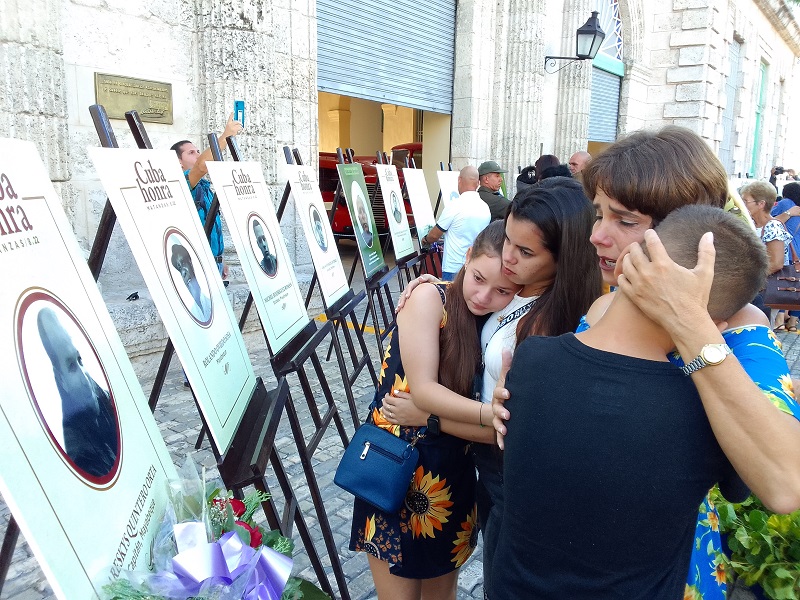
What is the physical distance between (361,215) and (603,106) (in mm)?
11759

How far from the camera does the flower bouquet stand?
3.40 feet

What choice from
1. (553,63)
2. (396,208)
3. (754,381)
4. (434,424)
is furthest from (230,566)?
(553,63)

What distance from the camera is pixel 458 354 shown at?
5.58 feet

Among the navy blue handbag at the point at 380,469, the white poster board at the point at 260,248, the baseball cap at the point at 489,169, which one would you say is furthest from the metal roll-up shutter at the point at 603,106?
the navy blue handbag at the point at 380,469

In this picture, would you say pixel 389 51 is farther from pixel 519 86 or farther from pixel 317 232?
pixel 317 232

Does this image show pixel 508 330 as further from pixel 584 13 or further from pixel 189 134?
pixel 584 13

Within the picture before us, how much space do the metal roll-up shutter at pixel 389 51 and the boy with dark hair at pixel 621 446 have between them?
6.79 meters

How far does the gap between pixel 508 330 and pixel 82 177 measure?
14.0ft

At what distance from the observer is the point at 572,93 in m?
11.9

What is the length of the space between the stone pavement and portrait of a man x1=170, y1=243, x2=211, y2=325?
42cm

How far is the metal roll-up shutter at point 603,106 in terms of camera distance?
13.7 meters
